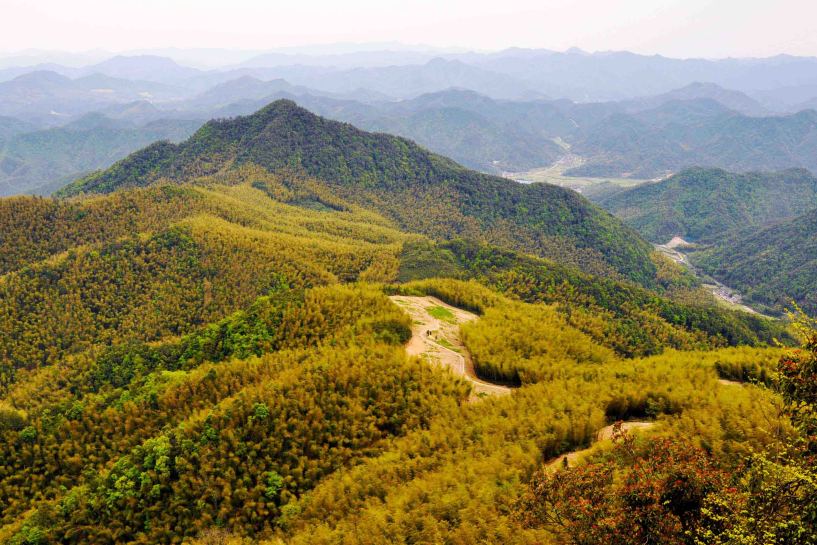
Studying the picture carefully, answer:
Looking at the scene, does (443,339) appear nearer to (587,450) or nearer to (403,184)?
(587,450)

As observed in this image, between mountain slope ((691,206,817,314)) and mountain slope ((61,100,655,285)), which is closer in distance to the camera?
mountain slope ((691,206,817,314))

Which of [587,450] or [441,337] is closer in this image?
[587,450]

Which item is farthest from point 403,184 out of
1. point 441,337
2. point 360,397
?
point 360,397

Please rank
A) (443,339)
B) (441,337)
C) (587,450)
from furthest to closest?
(441,337), (443,339), (587,450)

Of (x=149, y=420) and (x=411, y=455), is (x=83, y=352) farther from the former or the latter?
(x=411, y=455)

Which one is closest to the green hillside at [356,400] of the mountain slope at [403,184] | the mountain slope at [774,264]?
the mountain slope at [403,184]

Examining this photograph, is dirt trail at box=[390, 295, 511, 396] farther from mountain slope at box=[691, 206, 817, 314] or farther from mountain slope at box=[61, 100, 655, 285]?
mountain slope at box=[691, 206, 817, 314]

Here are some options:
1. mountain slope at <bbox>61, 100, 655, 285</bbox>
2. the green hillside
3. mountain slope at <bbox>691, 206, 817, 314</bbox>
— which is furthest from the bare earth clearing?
mountain slope at <bbox>691, 206, 817, 314</bbox>

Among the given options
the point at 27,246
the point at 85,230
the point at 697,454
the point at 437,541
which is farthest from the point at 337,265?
the point at 697,454
